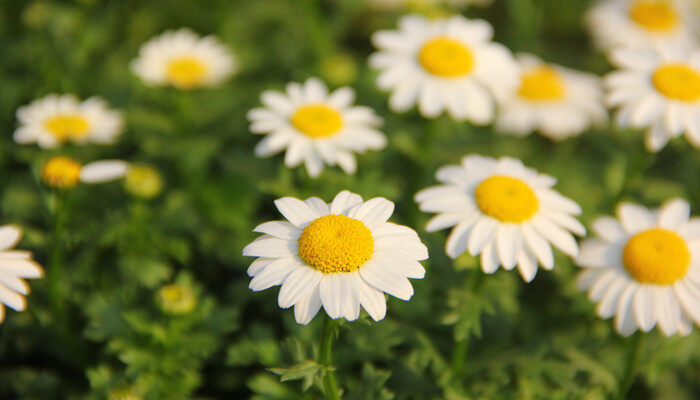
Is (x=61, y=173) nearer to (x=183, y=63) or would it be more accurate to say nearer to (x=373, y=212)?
(x=183, y=63)

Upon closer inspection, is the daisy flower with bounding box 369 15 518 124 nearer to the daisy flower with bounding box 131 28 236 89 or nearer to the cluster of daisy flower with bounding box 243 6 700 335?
the cluster of daisy flower with bounding box 243 6 700 335

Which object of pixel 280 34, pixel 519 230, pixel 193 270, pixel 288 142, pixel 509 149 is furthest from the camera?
pixel 280 34

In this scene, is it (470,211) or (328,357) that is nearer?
(328,357)

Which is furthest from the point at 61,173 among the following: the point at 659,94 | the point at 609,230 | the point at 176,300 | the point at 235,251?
the point at 659,94

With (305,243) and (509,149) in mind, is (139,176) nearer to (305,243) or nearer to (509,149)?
(305,243)

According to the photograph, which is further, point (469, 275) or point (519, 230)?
point (469, 275)

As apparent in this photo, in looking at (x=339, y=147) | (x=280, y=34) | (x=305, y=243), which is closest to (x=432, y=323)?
(x=339, y=147)
